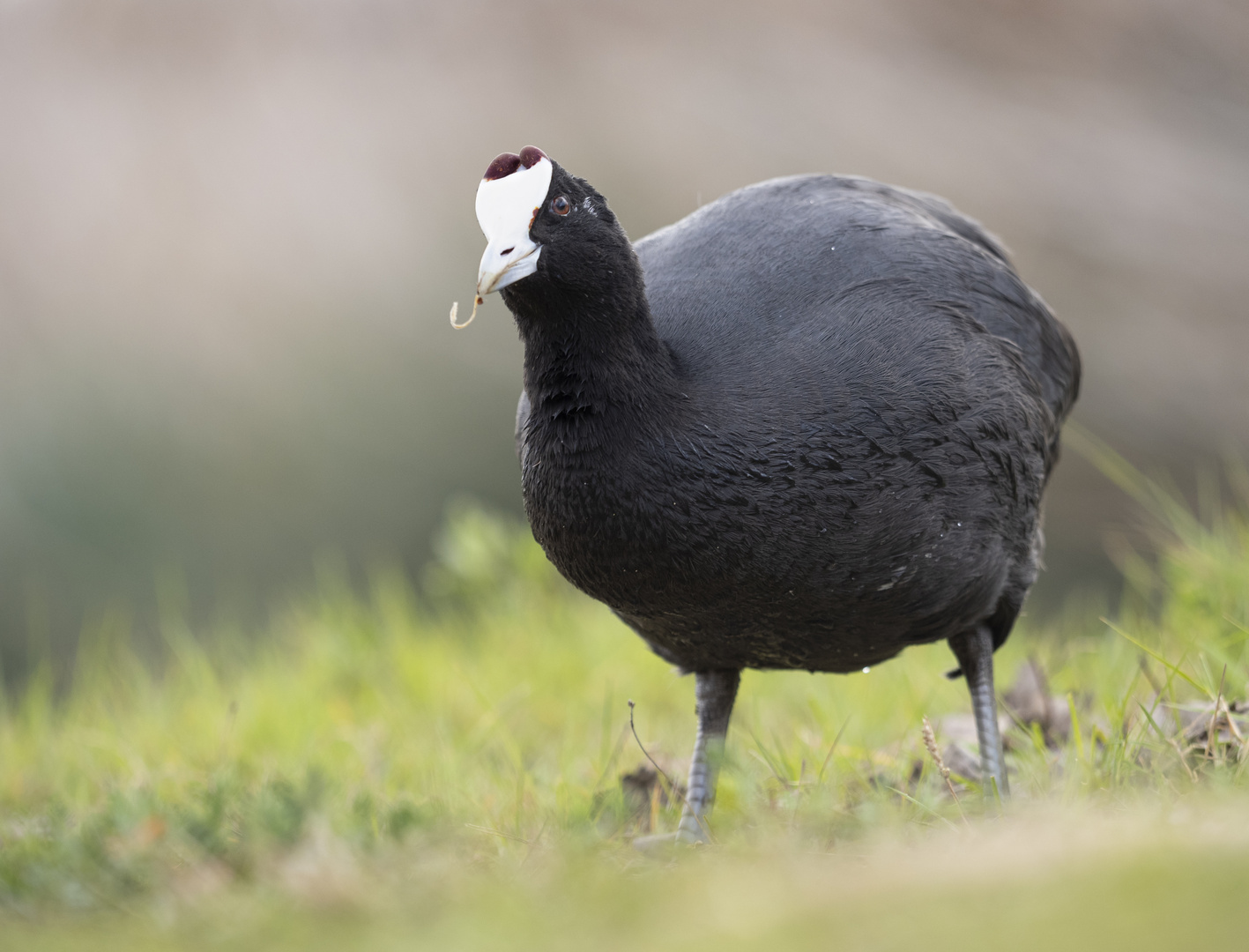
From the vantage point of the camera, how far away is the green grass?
1643 mm

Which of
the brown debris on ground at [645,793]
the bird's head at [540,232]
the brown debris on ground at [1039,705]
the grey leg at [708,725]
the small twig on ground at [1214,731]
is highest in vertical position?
the bird's head at [540,232]

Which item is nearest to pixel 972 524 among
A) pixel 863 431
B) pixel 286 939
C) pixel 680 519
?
pixel 863 431

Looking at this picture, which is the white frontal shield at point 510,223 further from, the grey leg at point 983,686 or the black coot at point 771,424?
the grey leg at point 983,686

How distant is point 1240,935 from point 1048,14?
6.53 metres

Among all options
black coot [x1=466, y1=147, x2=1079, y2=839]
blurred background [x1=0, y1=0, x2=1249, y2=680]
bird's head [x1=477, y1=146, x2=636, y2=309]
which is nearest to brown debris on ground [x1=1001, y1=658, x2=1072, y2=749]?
black coot [x1=466, y1=147, x2=1079, y2=839]

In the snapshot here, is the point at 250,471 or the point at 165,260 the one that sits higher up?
the point at 165,260

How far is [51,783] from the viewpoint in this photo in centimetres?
427

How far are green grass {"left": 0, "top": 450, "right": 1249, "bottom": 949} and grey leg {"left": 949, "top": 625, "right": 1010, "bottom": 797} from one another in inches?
4.3

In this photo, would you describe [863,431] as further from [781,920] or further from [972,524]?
[781,920]

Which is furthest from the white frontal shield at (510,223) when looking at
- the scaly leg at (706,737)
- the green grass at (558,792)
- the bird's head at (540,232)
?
the scaly leg at (706,737)

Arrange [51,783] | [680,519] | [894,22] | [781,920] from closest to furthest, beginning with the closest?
[781,920] → [680,519] → [51,783] → [894,22]

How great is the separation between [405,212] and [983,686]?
594 cm

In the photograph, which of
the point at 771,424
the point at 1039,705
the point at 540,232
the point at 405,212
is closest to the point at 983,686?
the point at 1039,705

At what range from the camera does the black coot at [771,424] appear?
8.93ft
